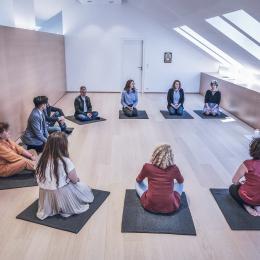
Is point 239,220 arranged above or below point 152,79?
below

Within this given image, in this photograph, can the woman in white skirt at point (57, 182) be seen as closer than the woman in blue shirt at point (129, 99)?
Yes

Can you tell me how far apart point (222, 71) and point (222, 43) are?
289 centimetres

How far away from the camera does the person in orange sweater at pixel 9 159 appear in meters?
3.47

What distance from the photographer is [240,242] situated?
2.59 m

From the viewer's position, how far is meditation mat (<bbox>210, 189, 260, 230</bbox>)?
280cm

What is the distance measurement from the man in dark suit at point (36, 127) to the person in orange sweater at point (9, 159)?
64cm

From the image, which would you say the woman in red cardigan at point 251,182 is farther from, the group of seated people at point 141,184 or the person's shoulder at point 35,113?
the person's shoulder at point 35,113

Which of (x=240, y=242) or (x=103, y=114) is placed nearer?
(x=240, y=242)

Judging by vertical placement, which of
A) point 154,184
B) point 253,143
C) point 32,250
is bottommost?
point 32,250

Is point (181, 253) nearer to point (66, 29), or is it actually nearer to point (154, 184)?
point (154, 184)

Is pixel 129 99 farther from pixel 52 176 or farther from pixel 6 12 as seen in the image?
pixel 52 176

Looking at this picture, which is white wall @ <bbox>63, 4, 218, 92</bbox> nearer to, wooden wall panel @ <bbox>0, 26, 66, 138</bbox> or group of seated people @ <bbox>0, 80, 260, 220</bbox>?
wooden wall panel @ <bbox>0, 26, 66, 138</bbox>

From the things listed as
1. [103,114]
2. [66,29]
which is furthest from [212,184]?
[66,29]

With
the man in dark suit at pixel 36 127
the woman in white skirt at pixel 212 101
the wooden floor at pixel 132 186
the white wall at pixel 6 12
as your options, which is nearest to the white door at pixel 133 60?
the woman in white skirt at pixel 212 101
